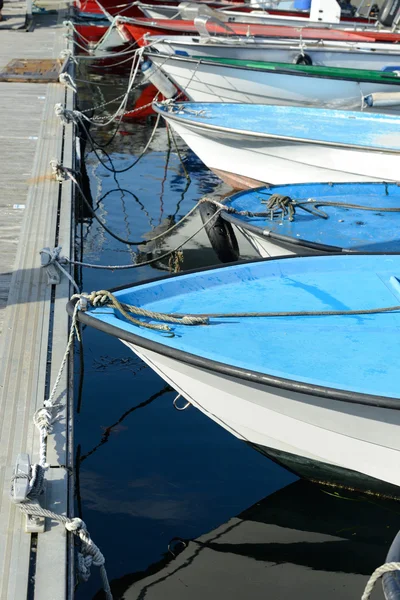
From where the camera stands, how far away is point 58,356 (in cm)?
502

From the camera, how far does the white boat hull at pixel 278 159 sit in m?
9.55

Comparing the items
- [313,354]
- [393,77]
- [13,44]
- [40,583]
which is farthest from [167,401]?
[13,44]

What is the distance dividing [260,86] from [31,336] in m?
9.80

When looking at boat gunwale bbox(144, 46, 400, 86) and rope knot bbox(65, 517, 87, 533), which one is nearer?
rope knot bbox(65, 517, 87, 533)

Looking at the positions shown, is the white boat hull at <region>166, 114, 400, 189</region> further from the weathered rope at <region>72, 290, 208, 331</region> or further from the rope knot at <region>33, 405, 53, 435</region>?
the rope knot at <region>33, 405, 53, 435</region>

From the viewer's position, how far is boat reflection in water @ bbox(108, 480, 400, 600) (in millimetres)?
4594

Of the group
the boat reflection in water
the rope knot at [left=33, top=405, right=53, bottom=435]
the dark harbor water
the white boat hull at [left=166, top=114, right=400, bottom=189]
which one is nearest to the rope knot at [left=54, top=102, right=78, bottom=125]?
the white boat hull at [left=166, top=114, right=400, bottom=189]

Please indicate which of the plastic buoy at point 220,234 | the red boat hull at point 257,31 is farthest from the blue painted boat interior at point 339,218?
the red boat hull at point 257,31

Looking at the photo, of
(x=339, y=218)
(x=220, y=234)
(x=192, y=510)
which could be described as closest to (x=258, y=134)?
(x=220, y=234)

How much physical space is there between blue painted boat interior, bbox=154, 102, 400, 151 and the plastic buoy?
76.8 inches

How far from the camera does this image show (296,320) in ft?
16.9

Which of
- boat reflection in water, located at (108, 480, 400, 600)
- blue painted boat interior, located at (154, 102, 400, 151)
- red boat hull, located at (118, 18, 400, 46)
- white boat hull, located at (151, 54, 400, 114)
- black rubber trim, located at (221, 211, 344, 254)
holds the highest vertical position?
red boat hull, located at (118, 18, 400, 46)

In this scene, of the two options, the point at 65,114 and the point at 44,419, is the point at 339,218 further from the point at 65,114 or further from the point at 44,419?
Answer: the point at 65,114

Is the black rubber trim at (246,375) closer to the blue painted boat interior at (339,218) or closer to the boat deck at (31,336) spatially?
the boat deck at (31,336)
